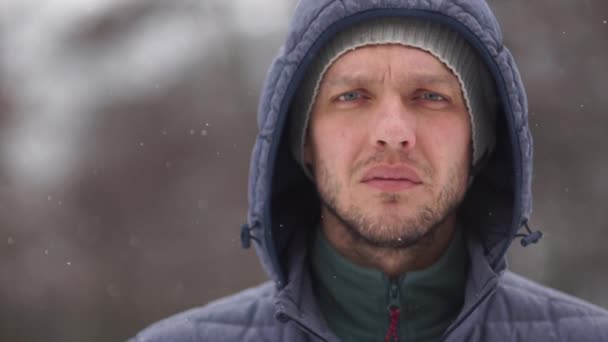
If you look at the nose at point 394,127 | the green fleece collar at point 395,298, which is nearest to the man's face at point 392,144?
the nose at point 394,127

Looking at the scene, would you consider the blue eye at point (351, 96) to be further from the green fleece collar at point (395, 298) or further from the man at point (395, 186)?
the green fleece collar at point (395, 298)

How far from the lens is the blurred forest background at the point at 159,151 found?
36.3 ft

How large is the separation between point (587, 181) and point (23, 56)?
8.88m

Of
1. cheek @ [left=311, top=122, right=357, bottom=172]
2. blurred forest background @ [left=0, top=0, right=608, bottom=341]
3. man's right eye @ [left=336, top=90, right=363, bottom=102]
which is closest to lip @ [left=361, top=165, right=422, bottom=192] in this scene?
cheek @ [left=311, top=122, right=357, bottom=172]

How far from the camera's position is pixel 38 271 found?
12.4 metres

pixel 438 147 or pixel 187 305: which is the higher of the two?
pixel 438 147

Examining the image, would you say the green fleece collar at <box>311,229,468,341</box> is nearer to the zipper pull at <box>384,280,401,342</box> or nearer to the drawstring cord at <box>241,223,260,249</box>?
the zipper pull at <box>384,280,401,342</box>

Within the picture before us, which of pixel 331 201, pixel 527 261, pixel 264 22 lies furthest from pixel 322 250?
pixel 264 22

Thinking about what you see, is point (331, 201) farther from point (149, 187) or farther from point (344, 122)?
point (149, 187)

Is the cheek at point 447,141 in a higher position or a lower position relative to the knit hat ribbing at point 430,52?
lower

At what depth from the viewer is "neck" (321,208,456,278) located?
248 cm

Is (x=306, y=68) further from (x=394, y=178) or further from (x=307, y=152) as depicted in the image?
(x=394, y=178)

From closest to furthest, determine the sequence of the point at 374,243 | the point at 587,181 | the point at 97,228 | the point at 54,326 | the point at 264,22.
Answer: the point at 374,243, the point at 587,181, the point at 54,326, the point at 97,228, the point at 264,22

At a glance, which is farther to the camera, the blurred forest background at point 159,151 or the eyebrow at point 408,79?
the blurred forest background at point 159,151
